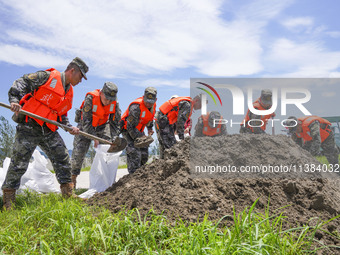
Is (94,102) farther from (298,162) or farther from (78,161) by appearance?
(298,162)

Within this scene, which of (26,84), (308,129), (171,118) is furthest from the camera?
(308,129)

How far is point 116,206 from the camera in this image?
3863mm

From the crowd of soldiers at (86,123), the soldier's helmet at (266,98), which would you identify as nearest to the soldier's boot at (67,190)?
the crowd of soldiers at (86,123)

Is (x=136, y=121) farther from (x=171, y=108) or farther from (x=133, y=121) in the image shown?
(x=171, y=108)

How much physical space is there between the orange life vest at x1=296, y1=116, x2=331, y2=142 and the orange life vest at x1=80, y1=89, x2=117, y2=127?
556 centimetres

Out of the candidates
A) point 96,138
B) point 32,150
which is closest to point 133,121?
point 96,138

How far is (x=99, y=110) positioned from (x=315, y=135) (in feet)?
20.0

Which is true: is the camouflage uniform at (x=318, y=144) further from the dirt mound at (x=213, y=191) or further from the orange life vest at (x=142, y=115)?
the orange life vest at (x=142, y=115)

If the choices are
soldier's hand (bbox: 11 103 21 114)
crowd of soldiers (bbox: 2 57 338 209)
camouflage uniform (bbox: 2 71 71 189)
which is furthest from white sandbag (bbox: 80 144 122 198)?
soldier's hand (bbox: 11 103 21 114)

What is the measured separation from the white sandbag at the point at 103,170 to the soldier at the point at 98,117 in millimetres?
362

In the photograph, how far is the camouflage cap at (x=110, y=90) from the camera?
5883 millimetres

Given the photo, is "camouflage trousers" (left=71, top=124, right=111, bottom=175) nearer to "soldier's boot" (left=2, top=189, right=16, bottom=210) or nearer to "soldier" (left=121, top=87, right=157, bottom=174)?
"soldier" (left=121, top=87, right=157, bottom=174)

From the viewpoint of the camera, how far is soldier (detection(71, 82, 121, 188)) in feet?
19.6

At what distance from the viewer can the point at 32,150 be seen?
4711mm
